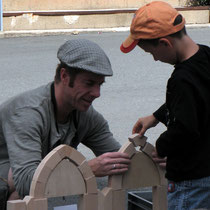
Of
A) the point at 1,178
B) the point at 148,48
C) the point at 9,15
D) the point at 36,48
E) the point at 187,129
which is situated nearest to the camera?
the point at 187,129

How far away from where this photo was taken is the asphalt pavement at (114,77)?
673cm

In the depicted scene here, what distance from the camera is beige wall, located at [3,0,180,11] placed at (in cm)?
1552

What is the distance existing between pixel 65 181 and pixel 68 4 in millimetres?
13366

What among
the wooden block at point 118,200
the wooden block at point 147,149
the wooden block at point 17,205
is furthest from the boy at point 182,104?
the wooden block at point 17,205

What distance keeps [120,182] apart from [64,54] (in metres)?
0.66

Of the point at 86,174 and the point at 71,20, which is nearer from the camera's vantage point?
the point at 86,174

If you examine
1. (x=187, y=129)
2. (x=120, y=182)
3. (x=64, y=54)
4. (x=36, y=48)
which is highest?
(x=64, y=54)

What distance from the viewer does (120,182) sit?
301 centimetres

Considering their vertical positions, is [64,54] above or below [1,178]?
above

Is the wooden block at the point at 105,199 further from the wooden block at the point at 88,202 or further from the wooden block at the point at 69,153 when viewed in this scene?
the wooden block at the point at 69,153

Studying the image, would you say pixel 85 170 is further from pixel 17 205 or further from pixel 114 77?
pixel 114 77

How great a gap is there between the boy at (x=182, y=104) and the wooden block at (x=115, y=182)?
0.72ft

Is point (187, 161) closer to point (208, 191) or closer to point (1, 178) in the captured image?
point (208, 191)

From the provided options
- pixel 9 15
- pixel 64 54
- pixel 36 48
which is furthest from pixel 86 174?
pixel 9 15
